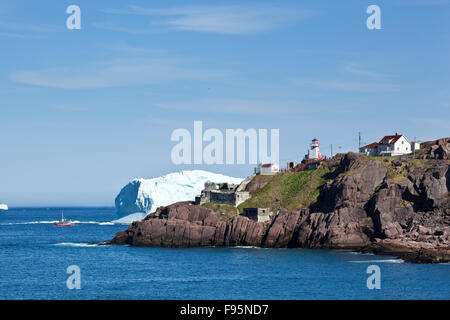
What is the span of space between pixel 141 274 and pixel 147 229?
1641 inches

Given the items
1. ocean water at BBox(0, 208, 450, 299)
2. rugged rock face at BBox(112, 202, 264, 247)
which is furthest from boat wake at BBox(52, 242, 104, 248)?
ocean water at BBox(0, 208, 450, 299)

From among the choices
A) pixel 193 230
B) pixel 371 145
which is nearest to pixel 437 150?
pixel 371 145

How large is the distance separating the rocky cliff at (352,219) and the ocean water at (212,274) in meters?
4.90

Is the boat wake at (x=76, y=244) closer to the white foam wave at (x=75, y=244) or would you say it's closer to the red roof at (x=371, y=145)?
the white foam wave at (x=75, y=244)

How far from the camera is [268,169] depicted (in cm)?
15262

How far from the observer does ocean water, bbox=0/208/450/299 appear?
251 ft

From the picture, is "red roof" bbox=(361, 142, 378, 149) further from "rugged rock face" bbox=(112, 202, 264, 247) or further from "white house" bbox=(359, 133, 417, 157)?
"rugged rock face" bbox=(112, 202, 264, 247)

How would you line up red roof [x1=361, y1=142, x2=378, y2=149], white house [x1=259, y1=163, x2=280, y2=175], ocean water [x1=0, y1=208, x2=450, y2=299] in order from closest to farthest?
ocean water [x1=0, y1=208, x2=450, y2=299], red roof [x1=361, y1=142, x2=378, y2=149], white house [x1=259, y1=163, x2=280, y2=175]

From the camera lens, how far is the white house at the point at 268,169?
152250 millimetres

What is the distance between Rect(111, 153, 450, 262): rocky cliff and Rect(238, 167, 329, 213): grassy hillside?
245 centimetres

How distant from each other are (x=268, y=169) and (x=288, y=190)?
14854 millimetres
